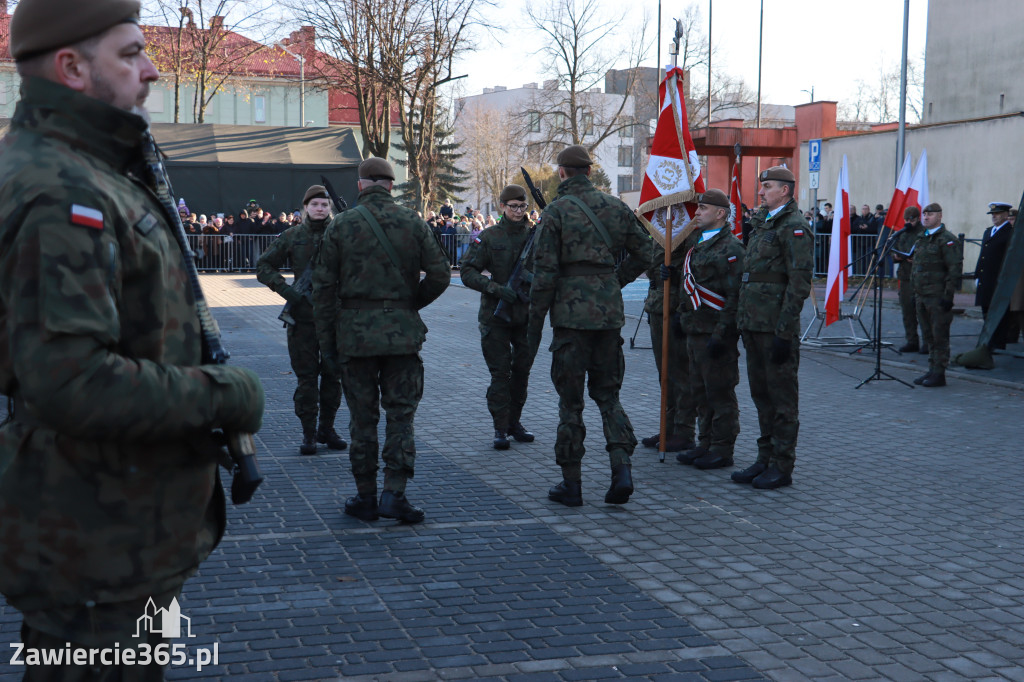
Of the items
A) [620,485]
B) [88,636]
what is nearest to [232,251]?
[620,485]

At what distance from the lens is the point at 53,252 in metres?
1.95

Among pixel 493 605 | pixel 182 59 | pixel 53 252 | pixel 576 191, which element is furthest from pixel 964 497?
pixel 182 59

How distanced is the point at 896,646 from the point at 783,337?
10.2 feet

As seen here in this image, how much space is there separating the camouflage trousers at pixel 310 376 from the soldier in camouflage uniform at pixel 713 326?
2874mm

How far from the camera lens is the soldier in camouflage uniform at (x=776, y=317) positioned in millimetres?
7195

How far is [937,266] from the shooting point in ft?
44.7

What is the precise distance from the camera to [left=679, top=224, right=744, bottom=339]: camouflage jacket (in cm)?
788

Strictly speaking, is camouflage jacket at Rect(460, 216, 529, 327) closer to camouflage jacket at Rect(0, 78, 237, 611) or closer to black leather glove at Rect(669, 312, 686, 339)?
black leather glove at Rect(669, 312, 686, 339)

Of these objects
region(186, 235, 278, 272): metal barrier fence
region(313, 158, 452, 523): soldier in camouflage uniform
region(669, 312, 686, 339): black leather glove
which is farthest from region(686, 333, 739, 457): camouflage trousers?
region(186, 235, 278, 272): metal barrier fence

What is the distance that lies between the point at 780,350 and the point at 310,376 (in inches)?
147

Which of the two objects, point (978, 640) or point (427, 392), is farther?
point (427, 392)

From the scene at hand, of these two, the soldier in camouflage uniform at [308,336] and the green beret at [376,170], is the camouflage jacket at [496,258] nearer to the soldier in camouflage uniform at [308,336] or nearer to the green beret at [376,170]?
the soldier in camouflage uniform at [308,336]

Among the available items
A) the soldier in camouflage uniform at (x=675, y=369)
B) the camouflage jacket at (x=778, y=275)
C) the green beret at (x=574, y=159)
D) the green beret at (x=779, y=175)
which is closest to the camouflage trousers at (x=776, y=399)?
the camouflage jacket at (x=778, y=275)

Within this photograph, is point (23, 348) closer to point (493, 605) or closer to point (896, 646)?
point (493, 605)
